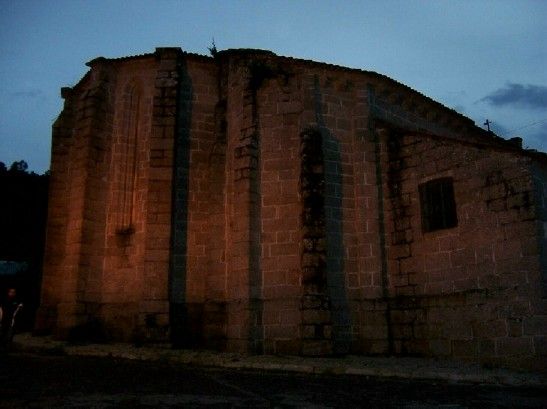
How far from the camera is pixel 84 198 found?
513 inches

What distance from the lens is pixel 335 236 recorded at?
12.2m

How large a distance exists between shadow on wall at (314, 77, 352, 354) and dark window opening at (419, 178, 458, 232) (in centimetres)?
195

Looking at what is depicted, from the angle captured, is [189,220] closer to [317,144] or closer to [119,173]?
[119,173]

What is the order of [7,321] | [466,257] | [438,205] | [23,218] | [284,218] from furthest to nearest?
[23,218] < [7,321] < [284,218] < [438,205] < [466,257]

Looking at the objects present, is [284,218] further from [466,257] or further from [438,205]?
[466,257]

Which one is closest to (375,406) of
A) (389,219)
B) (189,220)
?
Result: (389,219)

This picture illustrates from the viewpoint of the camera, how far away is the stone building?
10.6m

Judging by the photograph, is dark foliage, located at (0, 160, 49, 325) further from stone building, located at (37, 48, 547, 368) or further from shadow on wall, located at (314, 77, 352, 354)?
shadow on wall, located at (314, 77, 352, 354)

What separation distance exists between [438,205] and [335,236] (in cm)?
246

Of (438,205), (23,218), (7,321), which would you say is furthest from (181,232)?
(23,218)

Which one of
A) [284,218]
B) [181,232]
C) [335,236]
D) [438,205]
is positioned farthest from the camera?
[181,232]

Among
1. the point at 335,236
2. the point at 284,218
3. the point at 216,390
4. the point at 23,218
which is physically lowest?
the point at 216,390

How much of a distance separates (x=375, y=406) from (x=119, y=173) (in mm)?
10107

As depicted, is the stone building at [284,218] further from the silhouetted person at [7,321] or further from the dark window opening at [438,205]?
the silhouetted person at [7,321]
